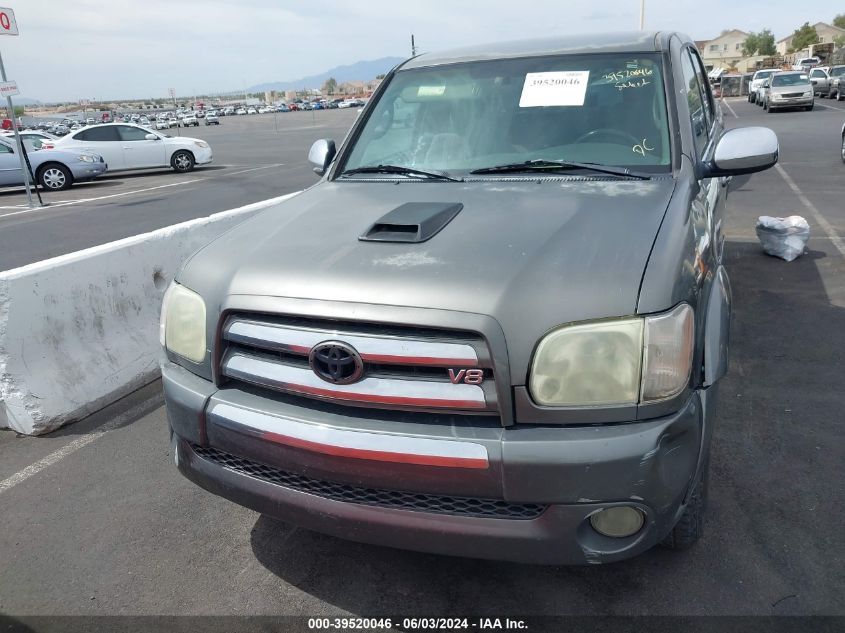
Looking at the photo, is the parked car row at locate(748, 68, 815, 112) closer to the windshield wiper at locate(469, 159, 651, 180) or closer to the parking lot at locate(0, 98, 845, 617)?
the parking lot at locate(0, 98, 845, 617)

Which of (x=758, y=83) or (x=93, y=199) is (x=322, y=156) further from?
(x=758, y=83)

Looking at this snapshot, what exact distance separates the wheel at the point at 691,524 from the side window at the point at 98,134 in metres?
19.3

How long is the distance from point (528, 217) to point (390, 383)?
84cm

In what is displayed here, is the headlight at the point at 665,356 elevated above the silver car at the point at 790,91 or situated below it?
above

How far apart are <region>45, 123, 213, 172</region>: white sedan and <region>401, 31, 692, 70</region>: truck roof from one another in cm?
1668

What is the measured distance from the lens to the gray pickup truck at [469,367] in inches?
74.9

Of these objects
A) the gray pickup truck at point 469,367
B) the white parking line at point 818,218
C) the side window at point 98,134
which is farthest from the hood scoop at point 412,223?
the side window at point 98,134

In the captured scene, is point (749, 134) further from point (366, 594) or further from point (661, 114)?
point (366, 594)

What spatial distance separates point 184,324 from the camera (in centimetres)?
240

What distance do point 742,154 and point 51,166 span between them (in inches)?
688

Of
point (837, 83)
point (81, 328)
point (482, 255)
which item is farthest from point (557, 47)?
point (837, 83)

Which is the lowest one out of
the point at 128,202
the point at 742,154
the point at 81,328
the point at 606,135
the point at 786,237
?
the point at 128,202

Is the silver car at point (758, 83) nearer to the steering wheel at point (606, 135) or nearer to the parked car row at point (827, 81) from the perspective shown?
the parked car row at point (827, 81)

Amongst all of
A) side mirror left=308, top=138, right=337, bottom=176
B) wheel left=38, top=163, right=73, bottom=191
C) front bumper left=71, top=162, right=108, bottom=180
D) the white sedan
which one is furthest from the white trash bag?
the white sedan
